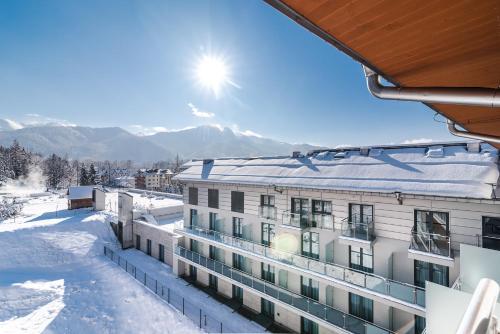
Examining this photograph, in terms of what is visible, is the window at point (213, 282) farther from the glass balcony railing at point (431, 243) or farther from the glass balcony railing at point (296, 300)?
the glass balcony railing at point (431, 243)

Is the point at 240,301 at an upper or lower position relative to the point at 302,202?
lower

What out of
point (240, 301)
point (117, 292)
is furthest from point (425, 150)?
point (117, 292)

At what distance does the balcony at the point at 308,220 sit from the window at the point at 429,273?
3832 millimetres

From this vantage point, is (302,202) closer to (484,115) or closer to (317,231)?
(317,231)

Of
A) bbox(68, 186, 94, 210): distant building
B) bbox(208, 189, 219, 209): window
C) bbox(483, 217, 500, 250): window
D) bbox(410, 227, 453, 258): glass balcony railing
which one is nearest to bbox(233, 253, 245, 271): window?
bbox(208, 189, 219, 209): window

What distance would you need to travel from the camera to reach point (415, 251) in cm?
939

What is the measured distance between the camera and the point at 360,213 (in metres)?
11.5

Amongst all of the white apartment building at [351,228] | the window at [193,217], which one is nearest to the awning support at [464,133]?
the white apartment building at [351,228]

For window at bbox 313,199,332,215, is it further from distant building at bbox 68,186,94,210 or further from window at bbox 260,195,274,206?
distant building at bbox 68,186,94,210

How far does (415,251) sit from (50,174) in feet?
316

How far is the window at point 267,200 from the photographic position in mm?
15020

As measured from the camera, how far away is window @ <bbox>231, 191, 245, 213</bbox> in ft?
53.9

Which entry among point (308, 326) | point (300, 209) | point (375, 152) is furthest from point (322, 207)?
point (308, 326)

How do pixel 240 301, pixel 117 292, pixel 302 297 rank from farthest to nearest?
1. pixel 117 292
2. pixel 240 301
3. pixel 302 297
